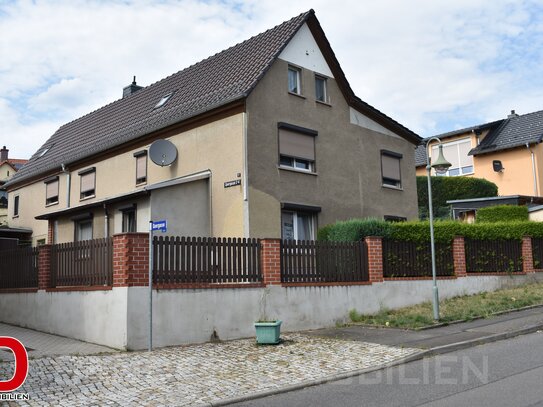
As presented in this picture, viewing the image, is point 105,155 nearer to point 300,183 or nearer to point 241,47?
point 241,47

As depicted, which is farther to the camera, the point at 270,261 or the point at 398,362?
the point at 270,261

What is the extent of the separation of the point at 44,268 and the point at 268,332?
647 cm

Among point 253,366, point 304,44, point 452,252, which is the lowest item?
point 253,366

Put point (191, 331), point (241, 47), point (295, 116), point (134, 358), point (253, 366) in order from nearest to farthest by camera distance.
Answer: point (253, 366), point (134, 358), point (191, 331), point (295, 116), point (241, 47)

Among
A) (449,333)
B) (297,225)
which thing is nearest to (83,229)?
(297,225)

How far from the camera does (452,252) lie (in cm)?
1783

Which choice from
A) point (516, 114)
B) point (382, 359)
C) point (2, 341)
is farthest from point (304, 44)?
point (516, 114)

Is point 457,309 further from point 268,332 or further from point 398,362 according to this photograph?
point 268,332

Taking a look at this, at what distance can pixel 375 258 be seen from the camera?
50.9 ft

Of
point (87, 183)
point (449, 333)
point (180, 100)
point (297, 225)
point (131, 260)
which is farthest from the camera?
point (87, 183)

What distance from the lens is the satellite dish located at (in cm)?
1834

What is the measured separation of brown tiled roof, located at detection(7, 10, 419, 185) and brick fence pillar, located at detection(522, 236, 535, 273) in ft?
21.9

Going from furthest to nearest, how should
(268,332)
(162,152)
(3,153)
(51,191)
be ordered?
(3,153)
(51,191)
(162,152)
(268,332)

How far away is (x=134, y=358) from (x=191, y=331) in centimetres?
171
